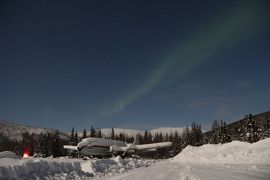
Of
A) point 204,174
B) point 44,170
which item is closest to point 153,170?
point 204,174

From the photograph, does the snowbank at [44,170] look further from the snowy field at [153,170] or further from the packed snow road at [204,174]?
the packed snow road at [204,174]

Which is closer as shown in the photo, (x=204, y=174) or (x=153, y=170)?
(x=204, y=174)

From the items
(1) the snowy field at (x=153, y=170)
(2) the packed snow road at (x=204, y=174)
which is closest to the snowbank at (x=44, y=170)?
(1) the snowy field at (x=153, y=170)

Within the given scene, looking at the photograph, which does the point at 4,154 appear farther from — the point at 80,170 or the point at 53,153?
the point at 53,153

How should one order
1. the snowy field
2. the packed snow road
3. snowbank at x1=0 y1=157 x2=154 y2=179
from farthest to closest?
1. snowbank at x1=0 y1=157 x2=154 y2=179
2. the snowy field
3. the packed snow road

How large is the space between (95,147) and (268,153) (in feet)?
107

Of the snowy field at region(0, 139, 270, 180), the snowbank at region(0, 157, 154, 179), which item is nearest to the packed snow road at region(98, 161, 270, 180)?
the snowy field at region(0, 139, 270, 180)

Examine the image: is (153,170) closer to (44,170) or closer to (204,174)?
(204,174)

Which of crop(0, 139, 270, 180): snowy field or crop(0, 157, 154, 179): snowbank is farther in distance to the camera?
crop(0, 157, 154, 179): snowbank

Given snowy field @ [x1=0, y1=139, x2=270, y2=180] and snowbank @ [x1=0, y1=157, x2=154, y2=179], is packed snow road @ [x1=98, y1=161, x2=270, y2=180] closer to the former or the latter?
snowy field @ [x1=0, y1=139, x2=270, y2=180]

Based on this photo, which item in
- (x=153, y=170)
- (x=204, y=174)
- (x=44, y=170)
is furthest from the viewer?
(x=153, y=170)

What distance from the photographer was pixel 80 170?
1661 cm

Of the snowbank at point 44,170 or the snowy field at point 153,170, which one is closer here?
the snowy field at point 153,170

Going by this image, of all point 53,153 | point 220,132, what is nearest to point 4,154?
point 53,153
